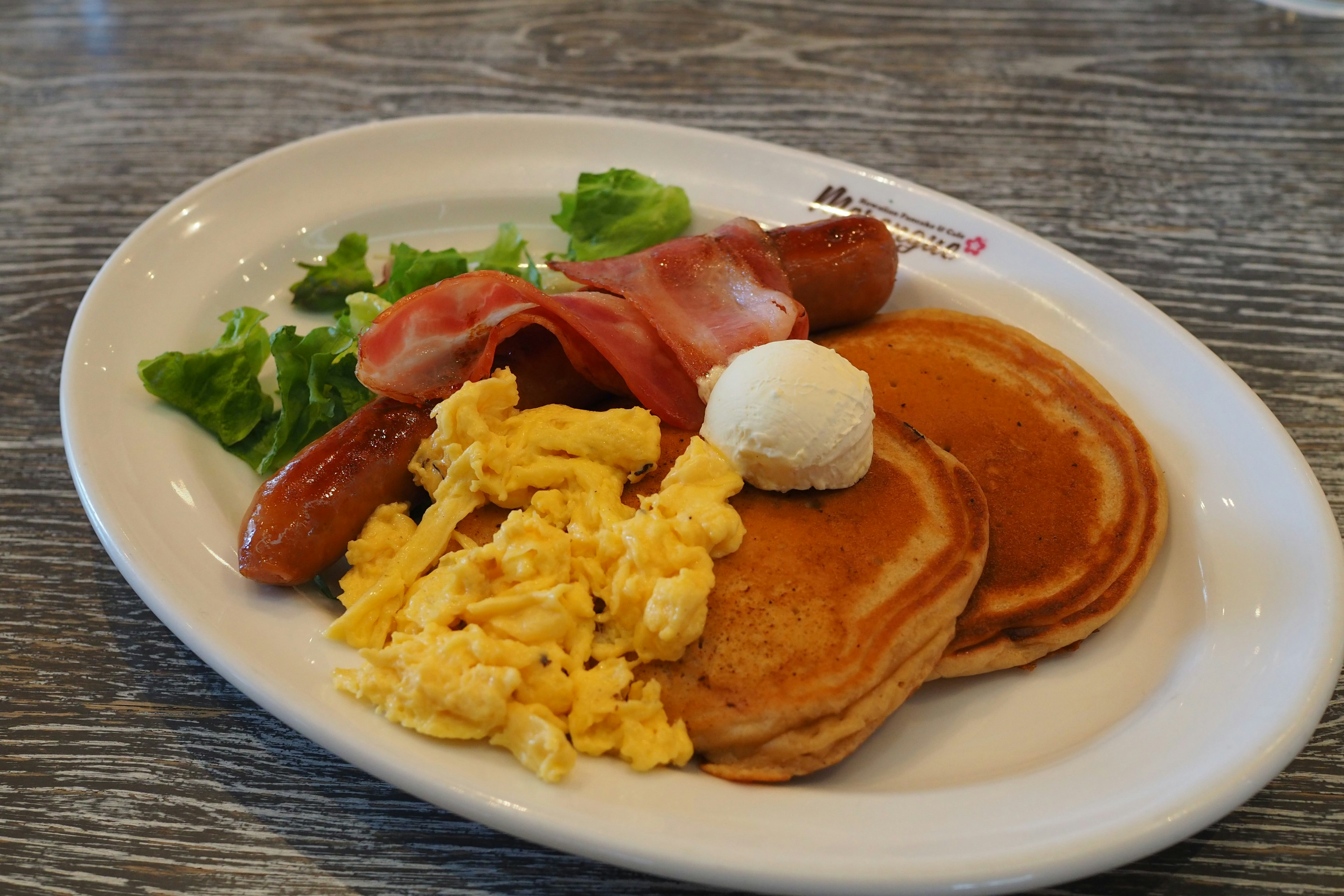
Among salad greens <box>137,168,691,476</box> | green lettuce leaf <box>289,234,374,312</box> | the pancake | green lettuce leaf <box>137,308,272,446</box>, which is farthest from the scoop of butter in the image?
green lettuce leaf <box>289,234,374,312</box>

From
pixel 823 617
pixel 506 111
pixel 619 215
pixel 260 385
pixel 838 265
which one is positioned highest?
pixel 838 265

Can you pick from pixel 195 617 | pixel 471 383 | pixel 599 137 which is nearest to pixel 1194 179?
pixel 599 137

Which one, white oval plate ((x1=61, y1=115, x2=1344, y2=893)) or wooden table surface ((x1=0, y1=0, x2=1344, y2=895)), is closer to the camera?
white oval plate ((x1=61, y1=115, x2=1344, y2=893))

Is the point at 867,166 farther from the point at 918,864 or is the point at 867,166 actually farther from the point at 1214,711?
the point at 918,864

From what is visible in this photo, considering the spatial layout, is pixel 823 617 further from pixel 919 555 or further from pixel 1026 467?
pixel 1026 467

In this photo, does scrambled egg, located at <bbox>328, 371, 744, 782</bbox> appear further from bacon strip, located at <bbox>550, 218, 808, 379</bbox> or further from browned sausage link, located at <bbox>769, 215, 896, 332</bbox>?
browned sausage link, located at <bbox>769, 215, 896, 332</bbox>

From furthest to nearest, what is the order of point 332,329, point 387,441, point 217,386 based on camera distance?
point 332,329, point 217,386, point 387,441

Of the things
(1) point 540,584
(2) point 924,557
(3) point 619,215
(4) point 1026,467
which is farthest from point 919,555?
(3) point 619,215
